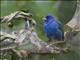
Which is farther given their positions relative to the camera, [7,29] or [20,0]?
[20,0]

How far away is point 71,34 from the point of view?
49.6 inches

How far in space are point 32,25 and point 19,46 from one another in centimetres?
13

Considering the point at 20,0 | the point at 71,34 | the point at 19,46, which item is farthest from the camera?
the point at 20,0

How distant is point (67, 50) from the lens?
3.98 feet

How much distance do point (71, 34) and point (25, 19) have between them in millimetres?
179

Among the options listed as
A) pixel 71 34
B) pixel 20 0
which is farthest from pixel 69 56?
pixel 20 0

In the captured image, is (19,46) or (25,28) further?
(25,28)

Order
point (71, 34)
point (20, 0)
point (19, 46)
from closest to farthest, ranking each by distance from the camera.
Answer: point (19, 46)
point (71, 34)
point (20, 0)

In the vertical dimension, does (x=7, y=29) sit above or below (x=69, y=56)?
above

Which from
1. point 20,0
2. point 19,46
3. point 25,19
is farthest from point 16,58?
point 20,0

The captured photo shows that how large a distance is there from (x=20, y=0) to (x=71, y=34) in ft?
6.08

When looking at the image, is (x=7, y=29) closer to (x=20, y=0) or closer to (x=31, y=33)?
(x=31, y=33)

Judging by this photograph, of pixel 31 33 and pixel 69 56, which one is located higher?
pixel 31 33

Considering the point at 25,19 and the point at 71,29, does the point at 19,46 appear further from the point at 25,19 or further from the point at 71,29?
the point at 71,29
